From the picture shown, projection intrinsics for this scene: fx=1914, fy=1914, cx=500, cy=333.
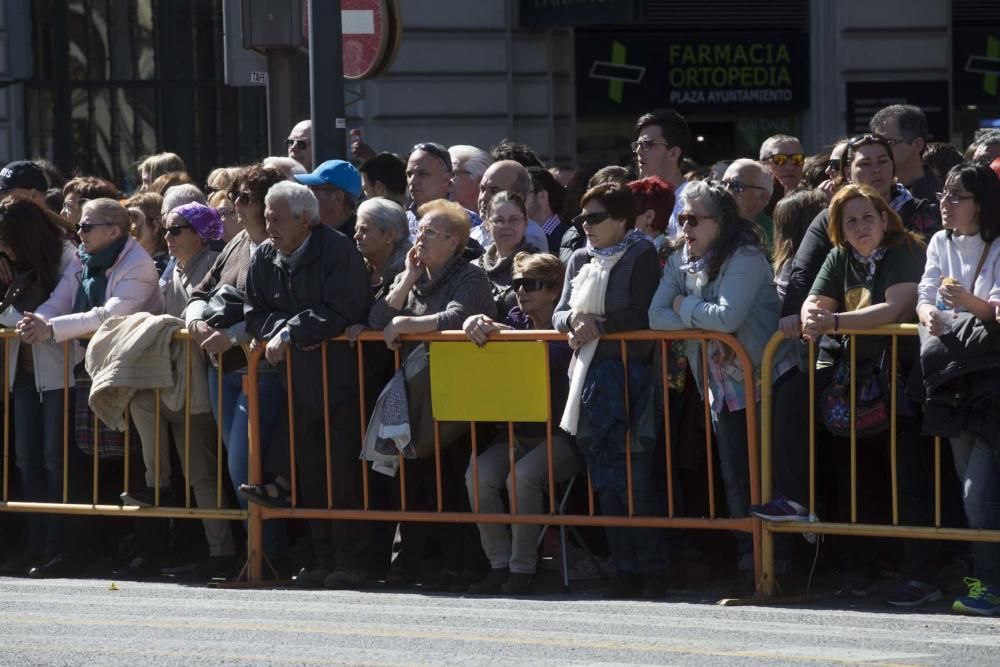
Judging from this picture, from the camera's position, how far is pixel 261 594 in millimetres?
8805

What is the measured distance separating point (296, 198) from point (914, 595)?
10.9ft

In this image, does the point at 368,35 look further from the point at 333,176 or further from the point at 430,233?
the point at 430,233

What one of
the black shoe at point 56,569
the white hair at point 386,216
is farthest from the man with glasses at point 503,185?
the black shoe at point 56,569

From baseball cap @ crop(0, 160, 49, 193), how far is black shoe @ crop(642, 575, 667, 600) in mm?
4793

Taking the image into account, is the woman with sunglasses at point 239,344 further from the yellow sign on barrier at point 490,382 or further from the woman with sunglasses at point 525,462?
the woman with sunglasses at point 525,462

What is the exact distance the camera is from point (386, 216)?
9266mm

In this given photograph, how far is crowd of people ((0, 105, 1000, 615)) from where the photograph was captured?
8.24 meters

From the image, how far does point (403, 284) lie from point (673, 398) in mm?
1368

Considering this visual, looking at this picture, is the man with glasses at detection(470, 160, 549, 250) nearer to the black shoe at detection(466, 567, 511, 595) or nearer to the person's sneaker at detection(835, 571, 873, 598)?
the black shoe at detection(466, 567, 511, 595)

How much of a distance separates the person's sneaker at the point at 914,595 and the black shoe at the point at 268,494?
287cm

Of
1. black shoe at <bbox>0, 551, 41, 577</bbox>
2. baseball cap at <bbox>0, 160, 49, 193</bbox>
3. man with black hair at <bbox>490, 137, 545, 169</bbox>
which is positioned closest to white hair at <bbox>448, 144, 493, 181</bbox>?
man with black hair at <bbox>490, 137, 545, 169</bbox>

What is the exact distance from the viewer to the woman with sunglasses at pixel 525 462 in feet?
28.6

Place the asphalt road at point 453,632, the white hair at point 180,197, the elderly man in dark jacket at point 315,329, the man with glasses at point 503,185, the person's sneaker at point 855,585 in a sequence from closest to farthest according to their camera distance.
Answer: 1. the asphalt road at point 453,632
2. the person's sneaker at point 855,585
3. the elderly man in dark jacket at point 315,329
4. the man with glasses at point 503,185
5. the white hair at point 180,197

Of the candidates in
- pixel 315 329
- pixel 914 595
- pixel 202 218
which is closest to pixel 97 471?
pixel 202 218
